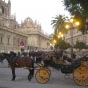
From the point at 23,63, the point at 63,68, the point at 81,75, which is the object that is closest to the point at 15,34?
the point at 23,63

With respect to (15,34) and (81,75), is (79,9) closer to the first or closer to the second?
(81,75)

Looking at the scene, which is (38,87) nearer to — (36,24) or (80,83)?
(80,83)

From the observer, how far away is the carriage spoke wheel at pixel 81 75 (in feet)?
22.2

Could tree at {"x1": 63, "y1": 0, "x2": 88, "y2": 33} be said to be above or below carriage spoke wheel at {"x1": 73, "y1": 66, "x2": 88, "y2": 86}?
above

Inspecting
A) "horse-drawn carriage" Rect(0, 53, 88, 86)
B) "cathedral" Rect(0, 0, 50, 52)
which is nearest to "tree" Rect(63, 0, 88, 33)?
"horse-drawn carriage" Rect(0, 53, 88, 86)

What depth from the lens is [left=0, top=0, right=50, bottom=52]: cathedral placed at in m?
39.0

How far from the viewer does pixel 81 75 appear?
6.77 meters

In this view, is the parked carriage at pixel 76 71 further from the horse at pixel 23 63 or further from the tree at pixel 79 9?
the tree at pixel 79 9

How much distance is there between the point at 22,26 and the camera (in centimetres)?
7412

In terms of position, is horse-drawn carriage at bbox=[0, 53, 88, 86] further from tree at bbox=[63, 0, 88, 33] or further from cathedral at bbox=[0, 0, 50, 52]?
cathedral at bbox=[0, 0, 50, 52]

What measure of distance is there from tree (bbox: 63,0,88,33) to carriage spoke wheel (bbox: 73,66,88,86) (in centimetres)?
449

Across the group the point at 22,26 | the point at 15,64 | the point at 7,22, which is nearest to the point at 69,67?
the point at 15,64

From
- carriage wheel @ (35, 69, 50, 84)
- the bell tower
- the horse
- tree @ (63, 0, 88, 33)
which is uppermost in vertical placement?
the bell tower

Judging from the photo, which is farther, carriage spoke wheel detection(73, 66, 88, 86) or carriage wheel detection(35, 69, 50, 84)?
carriage wheel detection(35, 69, 50, 84)
